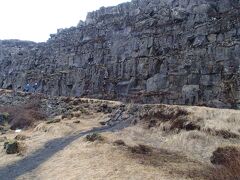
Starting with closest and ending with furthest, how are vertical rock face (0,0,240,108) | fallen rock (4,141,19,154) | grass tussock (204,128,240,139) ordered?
grass tussock (204,128,240,139) < fallen rock (4,141,19,154) < vertical rock face (0,0,240,108)

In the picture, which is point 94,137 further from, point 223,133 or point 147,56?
point 147,56

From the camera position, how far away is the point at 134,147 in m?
20.0

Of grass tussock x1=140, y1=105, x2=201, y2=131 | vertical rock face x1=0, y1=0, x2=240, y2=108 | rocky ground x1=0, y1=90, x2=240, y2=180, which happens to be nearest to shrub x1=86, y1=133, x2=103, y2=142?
rocky ground x1=0, y1=90, x2=240, y2=180

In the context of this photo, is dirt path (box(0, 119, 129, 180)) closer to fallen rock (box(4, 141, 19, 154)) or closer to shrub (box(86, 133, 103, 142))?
fallen rock (box(4, 141, 19, 154))

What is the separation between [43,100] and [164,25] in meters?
17.5

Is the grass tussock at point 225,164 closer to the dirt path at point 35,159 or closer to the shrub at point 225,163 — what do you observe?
the shrub at point 225,163

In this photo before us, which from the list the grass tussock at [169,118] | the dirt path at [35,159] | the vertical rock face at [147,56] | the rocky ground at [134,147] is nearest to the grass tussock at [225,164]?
the rocky ground at [134,147]

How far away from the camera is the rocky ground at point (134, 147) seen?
54.2 feet

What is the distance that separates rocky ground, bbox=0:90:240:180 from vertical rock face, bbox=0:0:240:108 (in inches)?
419

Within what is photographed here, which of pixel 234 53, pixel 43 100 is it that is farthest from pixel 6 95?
pixel 234 53

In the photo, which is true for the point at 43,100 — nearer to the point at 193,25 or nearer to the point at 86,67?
the point at 86,67

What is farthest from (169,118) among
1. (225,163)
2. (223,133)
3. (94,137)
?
(225,163)

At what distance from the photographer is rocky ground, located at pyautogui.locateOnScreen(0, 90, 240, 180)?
16531 millimetres

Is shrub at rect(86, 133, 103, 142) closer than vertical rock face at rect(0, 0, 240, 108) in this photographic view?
Yes
